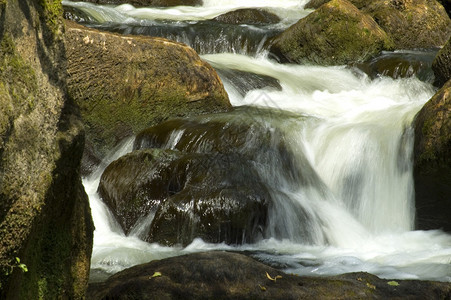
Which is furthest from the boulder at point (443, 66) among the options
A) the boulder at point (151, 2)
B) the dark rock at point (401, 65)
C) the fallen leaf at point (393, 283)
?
the boulder at point (151, 2)

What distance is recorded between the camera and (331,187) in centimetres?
739

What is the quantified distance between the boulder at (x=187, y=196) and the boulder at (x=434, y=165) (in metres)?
1.68

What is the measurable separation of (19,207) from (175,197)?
4118 millimetres

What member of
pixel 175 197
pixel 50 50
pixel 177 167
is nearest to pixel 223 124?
pixel 177 167

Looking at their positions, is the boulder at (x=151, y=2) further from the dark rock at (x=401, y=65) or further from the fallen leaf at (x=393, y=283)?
the fallen leaf at (x=393, y=283)

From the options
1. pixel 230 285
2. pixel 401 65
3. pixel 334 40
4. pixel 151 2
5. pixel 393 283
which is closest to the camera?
pixel 230 285

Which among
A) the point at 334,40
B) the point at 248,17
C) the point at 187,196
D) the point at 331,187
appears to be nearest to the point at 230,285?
the point at 187,196

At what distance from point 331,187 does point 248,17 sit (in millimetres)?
9706

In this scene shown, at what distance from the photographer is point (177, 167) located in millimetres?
6805

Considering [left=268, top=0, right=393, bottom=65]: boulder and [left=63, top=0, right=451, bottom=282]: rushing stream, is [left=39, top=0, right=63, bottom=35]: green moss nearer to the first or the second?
[left=63, top=0, right=451, bottom=282]: rushing stream

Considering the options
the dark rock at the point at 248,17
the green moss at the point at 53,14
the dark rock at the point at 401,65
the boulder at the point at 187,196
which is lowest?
the boulder at the point at 187,196

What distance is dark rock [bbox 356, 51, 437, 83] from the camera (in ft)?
37.8

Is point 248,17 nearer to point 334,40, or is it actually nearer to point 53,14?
point 334,40

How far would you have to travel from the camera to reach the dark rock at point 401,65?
1152cm
